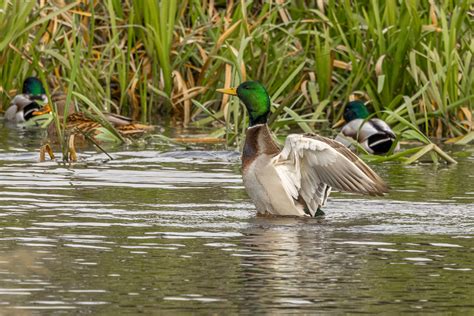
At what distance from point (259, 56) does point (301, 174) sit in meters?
5.56

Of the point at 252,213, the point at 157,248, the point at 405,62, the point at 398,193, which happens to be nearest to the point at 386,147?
the point at 405,62

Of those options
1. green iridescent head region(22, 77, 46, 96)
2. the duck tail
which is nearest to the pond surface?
the duck tail

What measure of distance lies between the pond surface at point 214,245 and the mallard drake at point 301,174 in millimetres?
150

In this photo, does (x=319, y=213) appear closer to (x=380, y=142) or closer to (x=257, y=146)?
(x=257, y=146)

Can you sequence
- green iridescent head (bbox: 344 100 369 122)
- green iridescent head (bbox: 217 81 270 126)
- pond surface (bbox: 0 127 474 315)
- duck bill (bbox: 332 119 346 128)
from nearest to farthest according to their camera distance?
pond surface (bbox: 0 127 474 315)
green iridescent head (bbox: 217 81 270 126)
green iridescent head (bbox: 344 100 369 122)
duck bill (bbox: 332 119 346 128)

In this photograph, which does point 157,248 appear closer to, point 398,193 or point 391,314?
point 391,314

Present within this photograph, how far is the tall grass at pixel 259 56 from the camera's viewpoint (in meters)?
13.5

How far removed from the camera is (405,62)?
14031 millimetres

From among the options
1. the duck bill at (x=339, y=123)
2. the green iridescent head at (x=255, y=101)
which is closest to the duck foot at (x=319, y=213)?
the green iridescent head at (x=255, y=101)

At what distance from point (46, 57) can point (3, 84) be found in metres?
0.64

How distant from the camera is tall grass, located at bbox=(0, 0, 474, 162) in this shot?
13492mm

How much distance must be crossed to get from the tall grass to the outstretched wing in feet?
9.94

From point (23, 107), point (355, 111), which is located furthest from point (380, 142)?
point (23, 107)

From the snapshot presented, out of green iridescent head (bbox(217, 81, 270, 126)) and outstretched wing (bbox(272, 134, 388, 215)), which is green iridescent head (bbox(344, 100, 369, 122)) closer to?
green iridescent head (bbox(217, 81, 270, 126))
